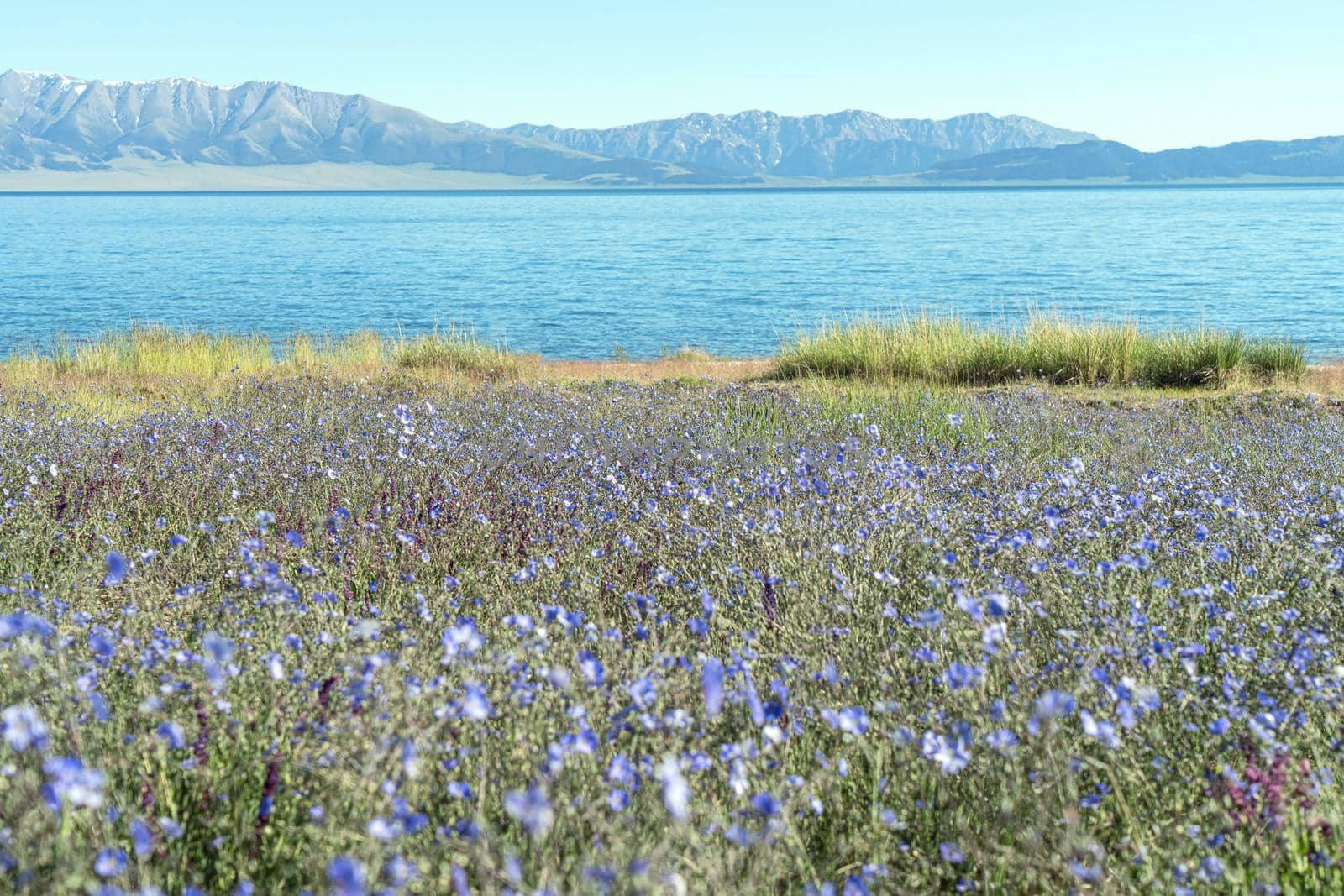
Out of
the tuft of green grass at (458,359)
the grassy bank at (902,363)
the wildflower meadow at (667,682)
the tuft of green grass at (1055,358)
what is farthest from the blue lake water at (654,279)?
the wildflower meadow at (667,682)

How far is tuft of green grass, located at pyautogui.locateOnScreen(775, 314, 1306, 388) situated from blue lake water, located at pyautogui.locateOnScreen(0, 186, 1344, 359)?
6.27 ft

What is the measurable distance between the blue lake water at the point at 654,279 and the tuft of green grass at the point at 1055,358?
6.27 ft

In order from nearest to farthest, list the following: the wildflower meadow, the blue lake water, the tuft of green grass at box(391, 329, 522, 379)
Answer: the wildflower meadow → the tuft of green grass at box(391, 329, 522, 379) → the blue lake water

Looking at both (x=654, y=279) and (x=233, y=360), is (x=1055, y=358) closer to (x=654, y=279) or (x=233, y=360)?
(x=233, y=360)

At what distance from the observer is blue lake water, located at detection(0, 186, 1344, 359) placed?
32.5 m

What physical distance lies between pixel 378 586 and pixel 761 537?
6.56 feet

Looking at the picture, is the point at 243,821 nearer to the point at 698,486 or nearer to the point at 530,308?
the point at 698,486

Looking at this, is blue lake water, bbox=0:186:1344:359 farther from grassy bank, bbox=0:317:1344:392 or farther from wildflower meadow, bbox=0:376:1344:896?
wildflower meadow, bbox=0:376:1344:896

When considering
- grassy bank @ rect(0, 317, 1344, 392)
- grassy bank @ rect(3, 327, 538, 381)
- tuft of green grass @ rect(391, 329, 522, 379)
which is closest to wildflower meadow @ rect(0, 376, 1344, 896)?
grassy bank @ rect(0, 317, 1344, 392)

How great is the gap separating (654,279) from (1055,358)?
114ft

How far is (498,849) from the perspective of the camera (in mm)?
2166

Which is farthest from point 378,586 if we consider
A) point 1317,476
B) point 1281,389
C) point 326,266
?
point 326,266

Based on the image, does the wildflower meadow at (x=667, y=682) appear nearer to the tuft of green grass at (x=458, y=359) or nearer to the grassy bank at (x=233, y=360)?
the grassy bank at (x=233, y=360)

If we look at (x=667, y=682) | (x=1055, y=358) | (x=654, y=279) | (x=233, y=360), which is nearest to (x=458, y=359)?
(x=233, y=360)
